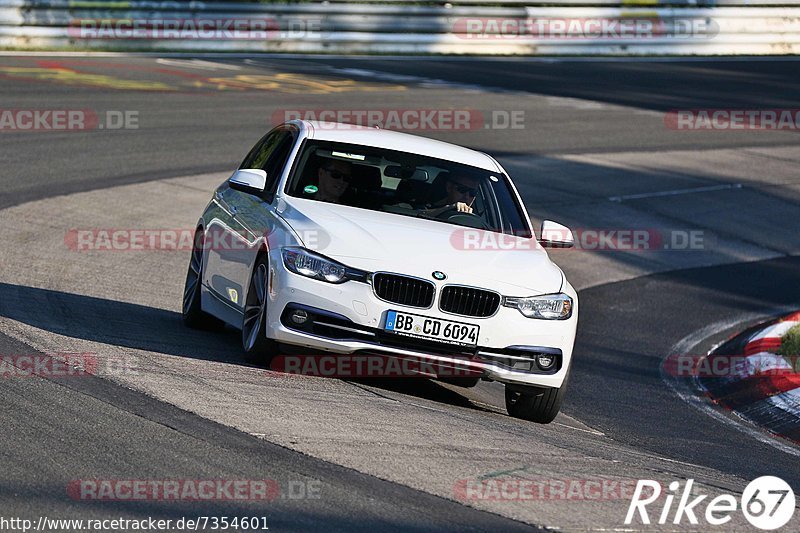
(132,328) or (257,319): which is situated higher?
(257,319)

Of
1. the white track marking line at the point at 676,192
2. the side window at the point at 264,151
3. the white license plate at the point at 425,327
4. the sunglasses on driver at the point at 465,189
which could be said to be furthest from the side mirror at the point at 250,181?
the white track marking line at the point at 676,192

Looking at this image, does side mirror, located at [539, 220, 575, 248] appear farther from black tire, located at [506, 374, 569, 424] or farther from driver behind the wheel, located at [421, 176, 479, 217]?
black tire, located at [506, 374, 569, 424]

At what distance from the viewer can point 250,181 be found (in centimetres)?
913

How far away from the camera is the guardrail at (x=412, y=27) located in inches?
1139

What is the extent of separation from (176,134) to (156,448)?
49.2 ft

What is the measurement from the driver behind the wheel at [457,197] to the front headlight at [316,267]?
125 cm

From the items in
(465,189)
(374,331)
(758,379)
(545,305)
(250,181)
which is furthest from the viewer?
(758,379)

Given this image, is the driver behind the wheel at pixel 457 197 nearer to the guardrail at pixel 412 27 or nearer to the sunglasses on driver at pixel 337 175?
the sunglasses on driver at pixel 337 175

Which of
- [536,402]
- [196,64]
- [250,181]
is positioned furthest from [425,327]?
[196,64]

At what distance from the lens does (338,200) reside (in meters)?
9.11

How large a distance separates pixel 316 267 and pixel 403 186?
1424 mm

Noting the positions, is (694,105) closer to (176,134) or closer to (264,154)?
(176,134)

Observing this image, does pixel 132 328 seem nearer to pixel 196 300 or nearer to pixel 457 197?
pixel 196 300

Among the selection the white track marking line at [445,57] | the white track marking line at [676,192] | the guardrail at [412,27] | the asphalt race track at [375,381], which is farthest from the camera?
the guardrail at [412,27]
